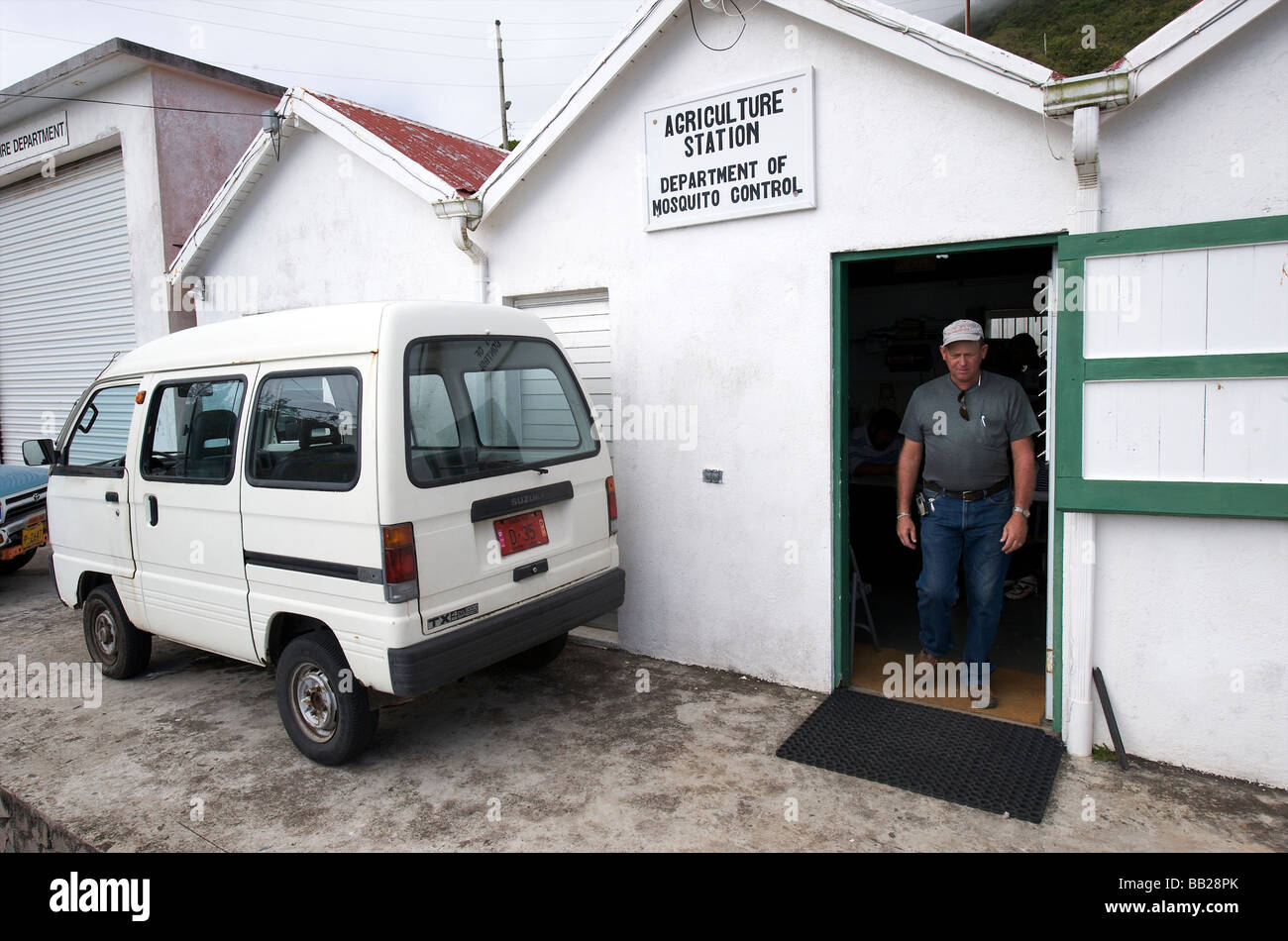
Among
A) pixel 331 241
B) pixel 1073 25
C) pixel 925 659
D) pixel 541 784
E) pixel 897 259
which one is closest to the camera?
pixel 541 784

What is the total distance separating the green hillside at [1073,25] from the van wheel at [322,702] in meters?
20.7

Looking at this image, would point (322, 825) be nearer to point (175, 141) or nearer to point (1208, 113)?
point (1208, 113)

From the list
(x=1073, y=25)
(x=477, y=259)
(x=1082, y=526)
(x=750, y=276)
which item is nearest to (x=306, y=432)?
(x=477, y=259)

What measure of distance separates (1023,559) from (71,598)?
717 cm

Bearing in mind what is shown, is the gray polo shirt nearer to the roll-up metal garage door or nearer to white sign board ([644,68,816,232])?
white sign board ([644,68,816,232])

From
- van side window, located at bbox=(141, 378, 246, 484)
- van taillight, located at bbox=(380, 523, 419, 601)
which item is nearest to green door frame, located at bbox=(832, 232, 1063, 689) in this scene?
van taillight, located at bbox=(380, 523, 419, 601)

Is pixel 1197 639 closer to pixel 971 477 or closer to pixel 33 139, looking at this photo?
pixel 971 477

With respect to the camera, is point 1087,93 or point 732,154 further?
point 732,154

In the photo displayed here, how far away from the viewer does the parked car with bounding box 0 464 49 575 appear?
767 centimetres

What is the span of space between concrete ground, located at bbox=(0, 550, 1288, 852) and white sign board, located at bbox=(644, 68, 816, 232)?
282cm

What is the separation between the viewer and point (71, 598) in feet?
18.6

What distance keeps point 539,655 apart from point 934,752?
2406mm

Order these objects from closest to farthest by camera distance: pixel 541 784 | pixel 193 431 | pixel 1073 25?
pixel 541 784, pixel 193 431, pixel 1073 25

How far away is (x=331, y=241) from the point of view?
7180 mm
